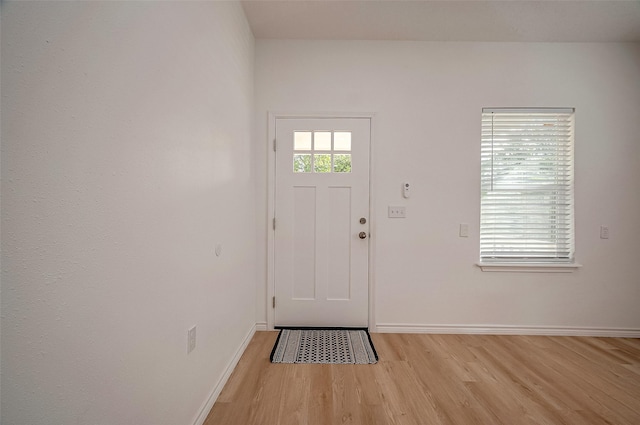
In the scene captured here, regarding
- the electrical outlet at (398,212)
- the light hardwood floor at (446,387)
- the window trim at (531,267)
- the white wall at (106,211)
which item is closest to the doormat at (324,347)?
the light hardwood floor at (446,387)

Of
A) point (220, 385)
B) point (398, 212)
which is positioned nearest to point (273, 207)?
point (398, 212)

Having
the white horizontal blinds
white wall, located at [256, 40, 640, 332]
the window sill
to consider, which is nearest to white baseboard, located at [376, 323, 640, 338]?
white wall, located at [256, 40, 640, 332]

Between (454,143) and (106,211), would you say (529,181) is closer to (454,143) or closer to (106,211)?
(454,143)

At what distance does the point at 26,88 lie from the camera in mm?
653

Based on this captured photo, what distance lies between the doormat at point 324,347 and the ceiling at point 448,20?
8.98ft

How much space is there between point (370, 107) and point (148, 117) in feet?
7.08

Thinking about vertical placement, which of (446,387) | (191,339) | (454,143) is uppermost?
(454,143)

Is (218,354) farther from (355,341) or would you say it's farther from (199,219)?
(355,341)

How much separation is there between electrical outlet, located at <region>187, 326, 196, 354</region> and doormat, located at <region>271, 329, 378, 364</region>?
0.91m

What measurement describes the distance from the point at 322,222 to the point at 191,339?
1.62 metres

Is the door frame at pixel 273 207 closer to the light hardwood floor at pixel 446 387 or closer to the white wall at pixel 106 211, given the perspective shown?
the light hardwood floor at pixel 446 387

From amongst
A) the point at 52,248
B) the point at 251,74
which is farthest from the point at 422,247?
the point at 52,248

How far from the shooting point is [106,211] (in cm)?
89

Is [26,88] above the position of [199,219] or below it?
above
